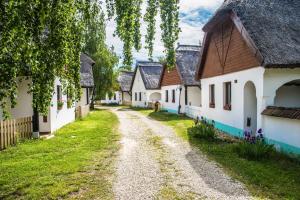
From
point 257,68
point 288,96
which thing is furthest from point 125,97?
point 257,68

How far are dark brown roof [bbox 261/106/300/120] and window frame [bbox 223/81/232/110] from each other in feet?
15.0

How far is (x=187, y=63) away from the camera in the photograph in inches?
1128

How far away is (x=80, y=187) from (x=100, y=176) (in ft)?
3.18

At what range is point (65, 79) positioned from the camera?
22.9ft

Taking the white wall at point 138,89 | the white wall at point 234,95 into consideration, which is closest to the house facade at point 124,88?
the white wall at point 138,89

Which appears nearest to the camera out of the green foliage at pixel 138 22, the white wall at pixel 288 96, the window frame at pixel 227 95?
the green foliage at pixel 138 22

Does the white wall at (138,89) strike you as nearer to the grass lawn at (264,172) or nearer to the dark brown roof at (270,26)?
the dark brown roof at (270,26)

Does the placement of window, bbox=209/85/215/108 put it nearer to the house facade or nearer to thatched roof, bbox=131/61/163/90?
thatched roof, bbox=131/61/163/90

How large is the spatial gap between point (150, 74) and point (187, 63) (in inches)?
645

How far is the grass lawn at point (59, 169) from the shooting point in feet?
22.9

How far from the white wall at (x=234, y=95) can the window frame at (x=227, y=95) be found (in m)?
0.23

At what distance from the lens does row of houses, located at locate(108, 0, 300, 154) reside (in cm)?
1101

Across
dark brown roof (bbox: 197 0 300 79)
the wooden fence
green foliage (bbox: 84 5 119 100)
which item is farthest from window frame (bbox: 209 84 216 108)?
green foliage (bbox: 84 5 119 100)

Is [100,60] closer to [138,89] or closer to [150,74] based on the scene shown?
[150,74]
